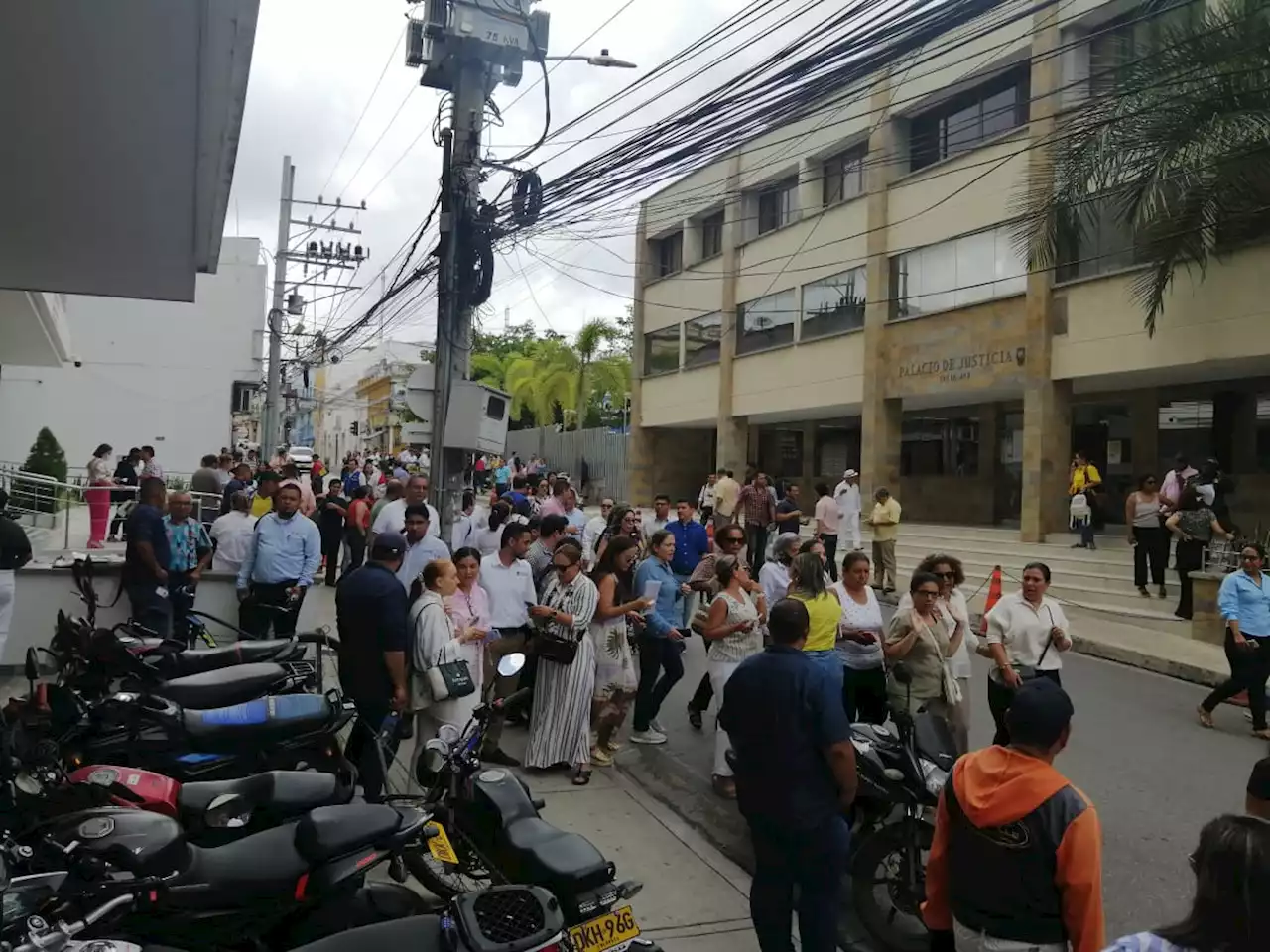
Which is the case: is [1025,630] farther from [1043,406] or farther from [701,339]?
[701,339]

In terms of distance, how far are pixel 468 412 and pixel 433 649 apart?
15.6ft

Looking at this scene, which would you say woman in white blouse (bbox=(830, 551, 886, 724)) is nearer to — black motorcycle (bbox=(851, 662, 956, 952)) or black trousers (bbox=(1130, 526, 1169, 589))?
black motorcycle (bbox=(851, 662, 956, 952))

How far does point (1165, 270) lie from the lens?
46.0ft

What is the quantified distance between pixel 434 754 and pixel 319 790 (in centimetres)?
58

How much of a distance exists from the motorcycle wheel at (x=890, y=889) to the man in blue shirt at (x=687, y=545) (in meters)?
5.20

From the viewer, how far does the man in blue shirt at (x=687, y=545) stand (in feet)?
32.9

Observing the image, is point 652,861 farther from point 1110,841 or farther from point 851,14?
point 851,14

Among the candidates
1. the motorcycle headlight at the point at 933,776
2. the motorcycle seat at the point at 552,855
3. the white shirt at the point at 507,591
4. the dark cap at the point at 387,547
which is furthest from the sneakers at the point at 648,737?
the motorcycle seat at the point at 552,855

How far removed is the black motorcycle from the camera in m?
4.48

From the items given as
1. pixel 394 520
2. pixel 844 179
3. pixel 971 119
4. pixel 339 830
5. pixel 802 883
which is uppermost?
pixel 971 119

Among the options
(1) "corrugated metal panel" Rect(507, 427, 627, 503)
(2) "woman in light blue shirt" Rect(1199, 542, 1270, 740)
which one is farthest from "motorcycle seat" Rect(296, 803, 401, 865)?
(1) "corrugated metal panel" Rect(507, 427, 627, 503)

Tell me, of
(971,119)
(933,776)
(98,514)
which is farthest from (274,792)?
(971,119)

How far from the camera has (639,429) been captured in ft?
114

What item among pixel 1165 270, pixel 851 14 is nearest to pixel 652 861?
pixel 851 14
